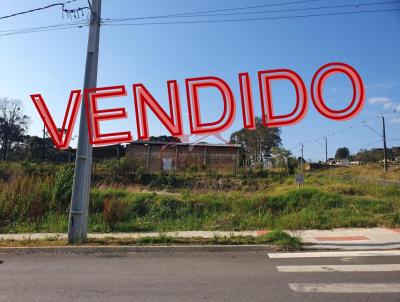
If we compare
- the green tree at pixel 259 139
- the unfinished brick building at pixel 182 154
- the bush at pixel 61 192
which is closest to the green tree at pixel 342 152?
the green tree at pixel 259 139

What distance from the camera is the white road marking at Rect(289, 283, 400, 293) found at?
5.55 metres

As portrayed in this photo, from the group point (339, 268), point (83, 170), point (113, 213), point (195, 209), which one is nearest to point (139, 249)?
point (83, 170)

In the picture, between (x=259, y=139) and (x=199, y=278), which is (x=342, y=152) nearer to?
(x=259, y=139)

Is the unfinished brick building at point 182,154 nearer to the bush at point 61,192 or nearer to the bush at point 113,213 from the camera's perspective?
the bush at point 61,192

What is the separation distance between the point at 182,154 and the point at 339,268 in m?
38.8

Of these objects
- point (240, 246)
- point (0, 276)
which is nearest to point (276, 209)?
point (240, 246)

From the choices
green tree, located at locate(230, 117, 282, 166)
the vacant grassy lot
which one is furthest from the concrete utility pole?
green tree, located at locate(230, 117, 282, 166)

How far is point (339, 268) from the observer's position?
7043 millimetres

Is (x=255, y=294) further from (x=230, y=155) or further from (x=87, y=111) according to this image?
(x=230, y=155)

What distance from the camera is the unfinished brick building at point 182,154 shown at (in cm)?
4472

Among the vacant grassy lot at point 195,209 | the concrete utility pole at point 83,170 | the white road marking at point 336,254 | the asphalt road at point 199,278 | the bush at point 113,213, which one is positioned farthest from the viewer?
the bush at point 113,213

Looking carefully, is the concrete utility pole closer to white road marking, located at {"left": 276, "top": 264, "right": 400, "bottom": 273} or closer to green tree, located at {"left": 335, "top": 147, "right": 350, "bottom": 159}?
white road marking, located at {"left": 276, "top": 264, "right": 400, "bottom": 273}

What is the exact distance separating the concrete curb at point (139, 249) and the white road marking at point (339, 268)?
1.87 meters

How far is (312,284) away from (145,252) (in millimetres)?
4438
